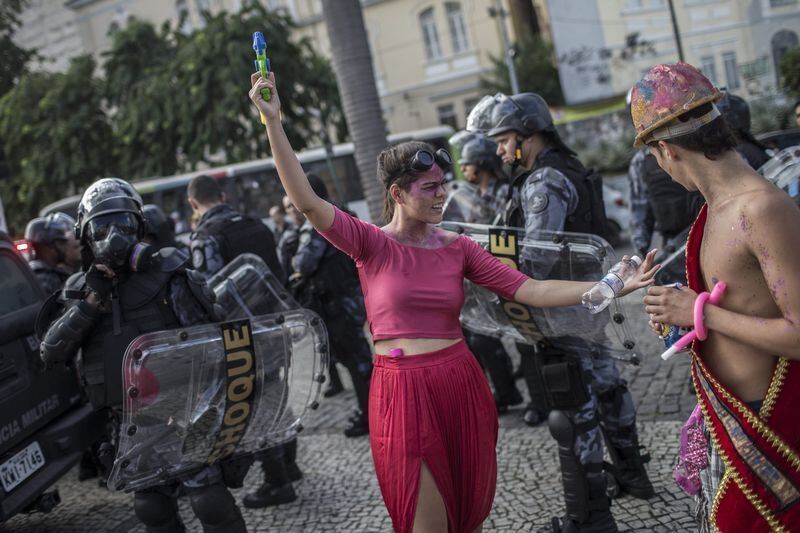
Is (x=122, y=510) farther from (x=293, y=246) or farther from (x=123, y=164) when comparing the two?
(x=123, y=164)

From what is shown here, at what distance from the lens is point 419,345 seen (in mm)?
2820

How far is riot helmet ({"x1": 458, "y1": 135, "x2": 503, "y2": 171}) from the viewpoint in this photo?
18.8 feet

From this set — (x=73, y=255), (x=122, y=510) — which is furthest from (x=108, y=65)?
(x=122, y=510)

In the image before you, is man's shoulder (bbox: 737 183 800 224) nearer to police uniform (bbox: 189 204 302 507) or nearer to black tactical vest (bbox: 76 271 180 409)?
black tactical vest (bbox: 76 271 180 409)

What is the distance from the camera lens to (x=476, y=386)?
2887 millimetres

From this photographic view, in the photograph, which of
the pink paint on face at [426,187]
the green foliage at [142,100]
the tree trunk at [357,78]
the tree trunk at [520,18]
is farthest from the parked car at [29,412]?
the tree trunk at [520,18]

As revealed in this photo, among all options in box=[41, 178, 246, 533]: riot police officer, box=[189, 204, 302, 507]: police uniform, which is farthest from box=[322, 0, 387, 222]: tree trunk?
box=[41, 178, 246, 533]: riot police officer

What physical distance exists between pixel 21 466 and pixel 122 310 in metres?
1.50

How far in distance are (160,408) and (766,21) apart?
20196 mm

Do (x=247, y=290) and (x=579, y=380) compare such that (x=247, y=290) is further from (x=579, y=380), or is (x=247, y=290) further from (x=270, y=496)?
(x=579, y=380)

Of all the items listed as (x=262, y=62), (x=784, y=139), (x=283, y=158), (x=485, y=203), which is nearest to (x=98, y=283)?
(x=283, y=158)

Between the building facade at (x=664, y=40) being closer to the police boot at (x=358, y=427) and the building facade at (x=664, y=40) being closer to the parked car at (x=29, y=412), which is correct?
the police boot at (x=358, y=427)

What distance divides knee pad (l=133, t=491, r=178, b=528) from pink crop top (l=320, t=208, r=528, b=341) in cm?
136

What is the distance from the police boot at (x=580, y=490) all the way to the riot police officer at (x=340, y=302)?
8.38ft
